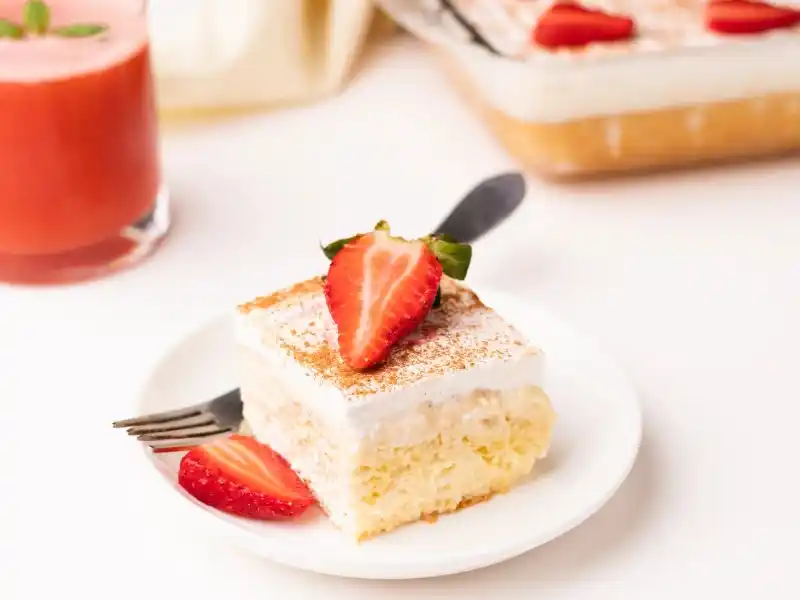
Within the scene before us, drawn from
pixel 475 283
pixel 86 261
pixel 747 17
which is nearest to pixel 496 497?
pixel 475 283

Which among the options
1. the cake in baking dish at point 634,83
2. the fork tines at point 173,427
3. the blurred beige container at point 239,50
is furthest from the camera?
the blurred beige container at point 239,50

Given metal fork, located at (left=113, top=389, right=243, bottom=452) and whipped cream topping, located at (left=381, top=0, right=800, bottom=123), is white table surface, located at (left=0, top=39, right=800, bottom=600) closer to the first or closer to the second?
metal fork, located at (left=113, top=389, right=243, bottom=452)

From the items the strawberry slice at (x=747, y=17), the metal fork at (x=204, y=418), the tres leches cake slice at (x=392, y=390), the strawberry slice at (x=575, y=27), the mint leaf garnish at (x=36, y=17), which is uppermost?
the mint leaf garnish at (x=36, y=17)

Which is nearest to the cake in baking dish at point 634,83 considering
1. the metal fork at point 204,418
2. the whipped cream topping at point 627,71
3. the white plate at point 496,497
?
the whipped cream topping at point 627,71

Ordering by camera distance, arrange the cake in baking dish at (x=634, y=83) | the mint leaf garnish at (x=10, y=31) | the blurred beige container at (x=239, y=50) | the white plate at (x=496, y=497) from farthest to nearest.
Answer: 1. the blurred beige container at (x=239, y=50)
2. the cake in baking dish at (x=634, y=83)
3. the mint leaf garnish at (x=10, y=31)
4. the white plate at (x=496, y=497)

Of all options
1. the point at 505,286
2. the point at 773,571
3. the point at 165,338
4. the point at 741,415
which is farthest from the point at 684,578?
the point at 165,338

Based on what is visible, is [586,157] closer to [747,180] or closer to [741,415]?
[747,180]

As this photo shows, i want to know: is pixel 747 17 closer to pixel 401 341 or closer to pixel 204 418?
pixel 401 341

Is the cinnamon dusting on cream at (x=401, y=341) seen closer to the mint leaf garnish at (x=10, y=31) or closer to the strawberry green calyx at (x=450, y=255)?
the strawberry green calyx at (x=450, y=255)
